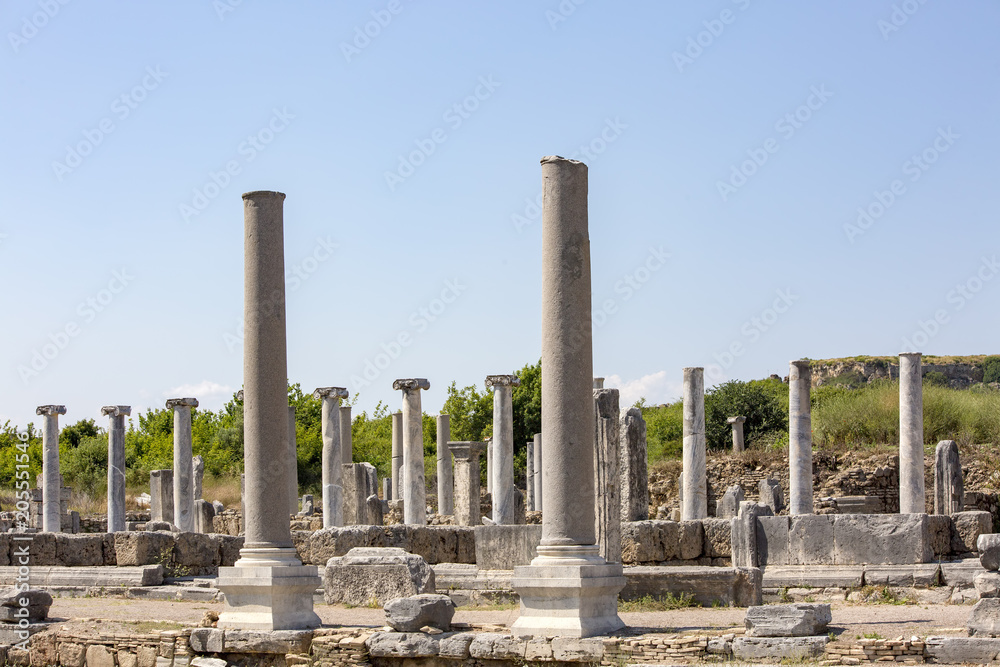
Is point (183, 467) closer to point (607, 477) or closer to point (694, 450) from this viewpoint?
point (694, 450)

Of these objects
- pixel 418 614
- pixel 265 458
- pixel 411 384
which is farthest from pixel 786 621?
pixel 411 384

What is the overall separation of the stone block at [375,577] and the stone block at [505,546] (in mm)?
1501

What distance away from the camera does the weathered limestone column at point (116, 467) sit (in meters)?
24.7

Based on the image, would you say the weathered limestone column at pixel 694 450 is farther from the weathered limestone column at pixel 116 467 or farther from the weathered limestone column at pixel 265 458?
the weathered limestone column at pixel 116 467

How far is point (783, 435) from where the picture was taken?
37656 mm

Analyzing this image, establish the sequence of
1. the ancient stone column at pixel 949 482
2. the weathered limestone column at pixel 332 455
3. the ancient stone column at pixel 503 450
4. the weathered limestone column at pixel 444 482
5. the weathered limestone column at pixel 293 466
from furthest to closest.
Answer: the weathered limestone column at pixel 444 482, the weathered limestone column at pixel 293 466, the weathered limestone column at pixel 332 455, the ancient stone column at pixel 503 450, the ancient stone column at pixel 949 482

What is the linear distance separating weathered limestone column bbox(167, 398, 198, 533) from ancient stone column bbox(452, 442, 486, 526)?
5.53 m

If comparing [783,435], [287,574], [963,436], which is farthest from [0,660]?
[783,435]

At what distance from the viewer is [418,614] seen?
1059 cm

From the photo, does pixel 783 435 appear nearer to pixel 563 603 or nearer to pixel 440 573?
pixel 440 573

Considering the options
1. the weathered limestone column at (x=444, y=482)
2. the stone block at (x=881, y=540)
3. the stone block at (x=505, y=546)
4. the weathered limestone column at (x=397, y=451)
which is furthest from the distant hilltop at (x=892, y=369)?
the stone block at (x=505, y=546)

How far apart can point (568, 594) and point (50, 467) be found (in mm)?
18376

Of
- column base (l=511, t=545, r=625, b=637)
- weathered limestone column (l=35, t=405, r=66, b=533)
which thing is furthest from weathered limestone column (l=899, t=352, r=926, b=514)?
weathered limestone column (l=35, t=405, r=66, b=533)

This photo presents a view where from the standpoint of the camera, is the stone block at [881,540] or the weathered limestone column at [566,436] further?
the stone block at [881,540]
